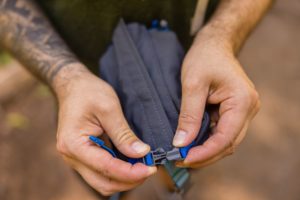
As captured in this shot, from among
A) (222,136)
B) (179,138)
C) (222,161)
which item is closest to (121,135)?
(179,138)

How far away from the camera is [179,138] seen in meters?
0.81

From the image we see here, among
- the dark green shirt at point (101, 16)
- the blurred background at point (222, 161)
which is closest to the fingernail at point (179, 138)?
the dark green shirt at point (101, 16)

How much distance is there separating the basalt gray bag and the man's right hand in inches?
2.2

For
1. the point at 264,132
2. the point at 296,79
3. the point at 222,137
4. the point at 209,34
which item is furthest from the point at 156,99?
the point at 296,79

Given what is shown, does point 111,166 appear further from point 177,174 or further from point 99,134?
point 177,174

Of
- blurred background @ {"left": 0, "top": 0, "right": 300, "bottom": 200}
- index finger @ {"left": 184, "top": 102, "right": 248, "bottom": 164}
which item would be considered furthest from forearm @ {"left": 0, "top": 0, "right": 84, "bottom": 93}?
blurred background @ {"left": 0, "top": 0, "right": 300, "bottom": 200}

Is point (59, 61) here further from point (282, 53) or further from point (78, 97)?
point (282, 53)

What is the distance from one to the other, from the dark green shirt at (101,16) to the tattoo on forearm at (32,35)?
0.05 metres

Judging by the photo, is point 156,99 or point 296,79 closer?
point 156,99

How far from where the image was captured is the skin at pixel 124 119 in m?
0.81

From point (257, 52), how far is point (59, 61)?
5.76ft

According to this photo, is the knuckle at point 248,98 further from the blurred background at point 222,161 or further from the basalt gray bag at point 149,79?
the blurred background at point 222,161

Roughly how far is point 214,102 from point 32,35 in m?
0.59

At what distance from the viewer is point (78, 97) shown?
2.95 feet
